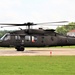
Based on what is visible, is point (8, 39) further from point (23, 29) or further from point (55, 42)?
point (55, 42)

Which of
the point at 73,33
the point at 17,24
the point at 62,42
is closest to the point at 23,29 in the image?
the point at 17,24

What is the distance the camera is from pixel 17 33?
32.2 metres

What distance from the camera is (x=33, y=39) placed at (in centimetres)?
3275

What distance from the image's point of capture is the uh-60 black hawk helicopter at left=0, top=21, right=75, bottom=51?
32062 millimetres

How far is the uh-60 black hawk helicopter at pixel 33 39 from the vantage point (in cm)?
3206
